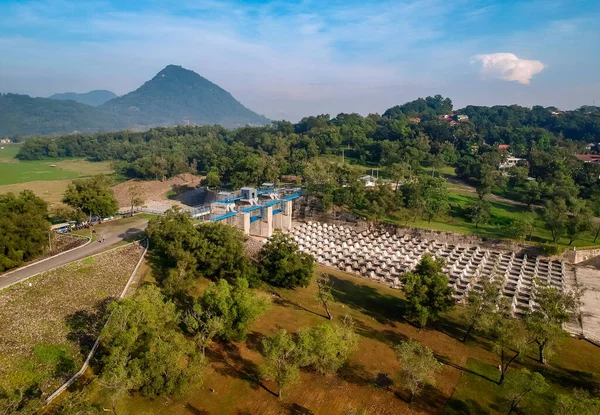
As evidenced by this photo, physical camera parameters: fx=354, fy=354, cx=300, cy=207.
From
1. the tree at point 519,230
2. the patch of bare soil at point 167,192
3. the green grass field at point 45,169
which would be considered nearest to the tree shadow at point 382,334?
the tree at point 519,230

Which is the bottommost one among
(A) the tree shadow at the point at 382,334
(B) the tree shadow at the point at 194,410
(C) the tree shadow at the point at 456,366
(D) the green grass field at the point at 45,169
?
(C) the tree shadow at the point at 456,366

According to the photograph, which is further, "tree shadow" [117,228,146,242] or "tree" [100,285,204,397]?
"tree shadow" [117,228,146,242]

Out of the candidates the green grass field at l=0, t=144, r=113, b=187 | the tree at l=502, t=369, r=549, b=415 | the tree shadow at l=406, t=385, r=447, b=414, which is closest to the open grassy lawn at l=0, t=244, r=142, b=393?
the tree shadow at l=406, t=385, r=447, b=414

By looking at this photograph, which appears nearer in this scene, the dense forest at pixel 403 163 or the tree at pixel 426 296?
the tree at pixel 426 296

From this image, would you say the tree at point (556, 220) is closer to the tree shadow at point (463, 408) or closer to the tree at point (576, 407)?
the tree shadow at point (463, 408)

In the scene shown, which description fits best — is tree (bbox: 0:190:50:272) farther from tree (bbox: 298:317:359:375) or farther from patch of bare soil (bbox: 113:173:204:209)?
patch of bare soil (bbox: 113:173:204:209)

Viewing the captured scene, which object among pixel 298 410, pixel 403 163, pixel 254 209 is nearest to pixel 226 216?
pixel 254 209

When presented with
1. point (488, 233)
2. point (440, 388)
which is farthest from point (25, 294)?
point (488, 233)
